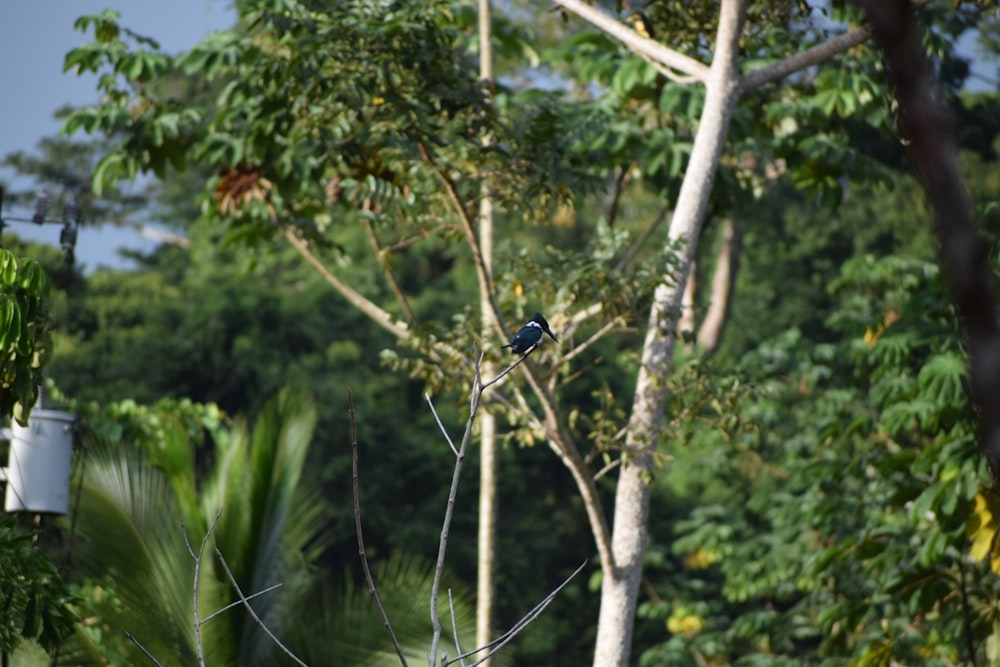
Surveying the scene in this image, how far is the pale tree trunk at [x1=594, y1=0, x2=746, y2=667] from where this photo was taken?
566cm

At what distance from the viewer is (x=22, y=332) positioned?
3904mm

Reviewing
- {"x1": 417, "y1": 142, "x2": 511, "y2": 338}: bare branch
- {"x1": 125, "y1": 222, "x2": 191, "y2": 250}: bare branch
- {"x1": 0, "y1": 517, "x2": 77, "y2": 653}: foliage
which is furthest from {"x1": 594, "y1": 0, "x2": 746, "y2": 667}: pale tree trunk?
{"x1": 125, "y1": 222, "x2": 191, "y2": 250}: bare branch

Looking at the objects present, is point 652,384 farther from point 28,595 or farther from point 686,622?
point 686,622

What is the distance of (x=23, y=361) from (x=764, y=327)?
15175 millimetres

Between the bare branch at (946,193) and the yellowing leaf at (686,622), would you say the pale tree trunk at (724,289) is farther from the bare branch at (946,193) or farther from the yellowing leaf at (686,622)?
the bare branch at (946,193)

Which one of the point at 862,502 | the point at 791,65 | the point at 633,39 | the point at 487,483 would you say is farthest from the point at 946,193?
the point at 862,502

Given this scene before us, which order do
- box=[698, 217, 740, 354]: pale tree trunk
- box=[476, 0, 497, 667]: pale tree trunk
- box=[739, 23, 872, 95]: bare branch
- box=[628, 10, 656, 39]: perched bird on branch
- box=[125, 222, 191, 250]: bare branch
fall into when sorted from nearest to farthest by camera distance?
box=[739, 23, 872, 95]: bare branch → box=[628, 10, 656, 39]: perched bird on branch → box=[476, 0, 497, 667]: pale tree trunk → box=[698, 217, 740, 354]: pale tree trunk → box=[125, 222, 191, 250]: bare branch

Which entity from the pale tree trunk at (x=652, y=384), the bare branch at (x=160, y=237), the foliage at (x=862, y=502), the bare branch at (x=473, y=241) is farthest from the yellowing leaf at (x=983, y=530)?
the bare branch at (x=160, y=237)

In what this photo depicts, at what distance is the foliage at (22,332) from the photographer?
382 cm

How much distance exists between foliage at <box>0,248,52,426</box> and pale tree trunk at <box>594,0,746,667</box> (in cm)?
248

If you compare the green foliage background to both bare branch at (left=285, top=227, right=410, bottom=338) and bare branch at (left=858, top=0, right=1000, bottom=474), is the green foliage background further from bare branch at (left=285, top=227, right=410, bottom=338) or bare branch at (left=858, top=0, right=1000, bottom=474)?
bare branch at (left=858, top=0, right=1000, bottom=474)

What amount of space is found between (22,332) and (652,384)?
2748 mm

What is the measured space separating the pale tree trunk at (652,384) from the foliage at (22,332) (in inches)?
97.8

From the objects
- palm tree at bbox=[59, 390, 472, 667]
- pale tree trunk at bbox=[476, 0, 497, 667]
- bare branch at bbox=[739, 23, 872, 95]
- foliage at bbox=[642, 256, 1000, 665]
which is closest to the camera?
palm tree at bbox=[59, 390, 472, 667]
